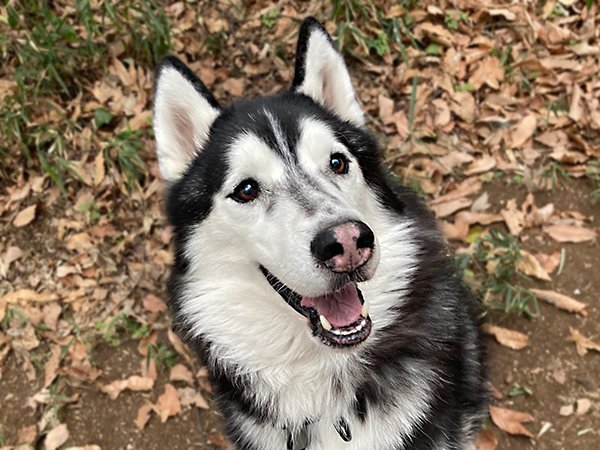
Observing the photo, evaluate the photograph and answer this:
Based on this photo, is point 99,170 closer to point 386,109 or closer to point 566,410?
point 386,109

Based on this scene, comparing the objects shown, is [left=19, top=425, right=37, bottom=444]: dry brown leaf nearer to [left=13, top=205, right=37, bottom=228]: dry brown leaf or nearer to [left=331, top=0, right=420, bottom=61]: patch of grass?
[left=13, top=205, right=37, bottom=228]: dry brown leaf

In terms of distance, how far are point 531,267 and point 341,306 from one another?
1977 mm

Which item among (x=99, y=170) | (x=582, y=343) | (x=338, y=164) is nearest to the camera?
(x=338, y=164)

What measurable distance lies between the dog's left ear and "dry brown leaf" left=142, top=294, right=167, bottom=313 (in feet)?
6.65

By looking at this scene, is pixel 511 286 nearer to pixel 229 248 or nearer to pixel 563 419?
pixel 563 419

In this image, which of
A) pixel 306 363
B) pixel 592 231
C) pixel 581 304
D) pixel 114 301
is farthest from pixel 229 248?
pixel 592 231

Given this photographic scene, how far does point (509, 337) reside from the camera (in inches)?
136

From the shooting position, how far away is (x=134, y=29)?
14.6 feet

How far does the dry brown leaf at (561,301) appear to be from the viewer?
345 cm

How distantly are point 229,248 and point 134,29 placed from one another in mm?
2896

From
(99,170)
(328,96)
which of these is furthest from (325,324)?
(99,170)

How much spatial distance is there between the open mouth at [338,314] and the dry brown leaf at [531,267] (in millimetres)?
1831

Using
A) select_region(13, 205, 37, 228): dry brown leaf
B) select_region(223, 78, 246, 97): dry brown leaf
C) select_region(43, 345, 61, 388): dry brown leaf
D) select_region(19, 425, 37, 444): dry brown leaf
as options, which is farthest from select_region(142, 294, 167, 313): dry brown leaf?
select_region(223, 78, 246, 97): dry brown leaf

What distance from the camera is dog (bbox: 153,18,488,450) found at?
227 cm
